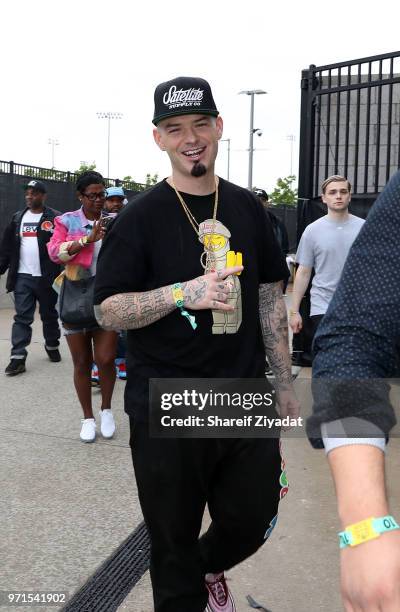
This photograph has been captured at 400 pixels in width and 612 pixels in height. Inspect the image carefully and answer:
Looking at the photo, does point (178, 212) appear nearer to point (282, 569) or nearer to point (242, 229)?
point (242, 229)

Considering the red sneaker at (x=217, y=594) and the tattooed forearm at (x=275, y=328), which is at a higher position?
the tattooed forearm at (x=275, y=328)

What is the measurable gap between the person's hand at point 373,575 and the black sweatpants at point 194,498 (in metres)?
1.33

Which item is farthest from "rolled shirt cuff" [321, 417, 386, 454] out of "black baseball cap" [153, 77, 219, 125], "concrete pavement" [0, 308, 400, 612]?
"concrete pavement" [0, 308, 400, 612]

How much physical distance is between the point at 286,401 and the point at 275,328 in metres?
0.30

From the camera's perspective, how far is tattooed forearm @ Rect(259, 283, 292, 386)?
288cm

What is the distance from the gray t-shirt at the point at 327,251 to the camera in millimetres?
5688

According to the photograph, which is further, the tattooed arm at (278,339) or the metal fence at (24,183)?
the metal fence at (24,183)

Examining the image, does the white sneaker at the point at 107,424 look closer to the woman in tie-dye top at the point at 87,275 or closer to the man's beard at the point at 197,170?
the woman in tie-dye top at the point at 87,275

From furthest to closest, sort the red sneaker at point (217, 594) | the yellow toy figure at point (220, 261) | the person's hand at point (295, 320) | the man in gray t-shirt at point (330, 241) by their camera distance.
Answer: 1. the person's hand at point (295, 320)
2. the man in gray t-shirt at point (330, 241)
3. the red sneaker at point (217, 594)
4. the yellow toy figure at point (220, 261)

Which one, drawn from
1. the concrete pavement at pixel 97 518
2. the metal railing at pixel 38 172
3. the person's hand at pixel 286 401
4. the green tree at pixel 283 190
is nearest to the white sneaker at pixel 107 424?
the concrete pavement at pixel 97 518

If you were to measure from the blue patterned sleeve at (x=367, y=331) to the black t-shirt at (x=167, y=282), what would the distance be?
3.86 feet

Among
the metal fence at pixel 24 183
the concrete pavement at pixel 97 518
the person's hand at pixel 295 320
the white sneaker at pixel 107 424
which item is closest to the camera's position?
the concrete pavement at pixel 97 518

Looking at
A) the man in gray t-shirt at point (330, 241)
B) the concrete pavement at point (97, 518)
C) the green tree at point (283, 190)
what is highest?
the green tree at point (283, 190)

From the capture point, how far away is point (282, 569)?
3250 mm
